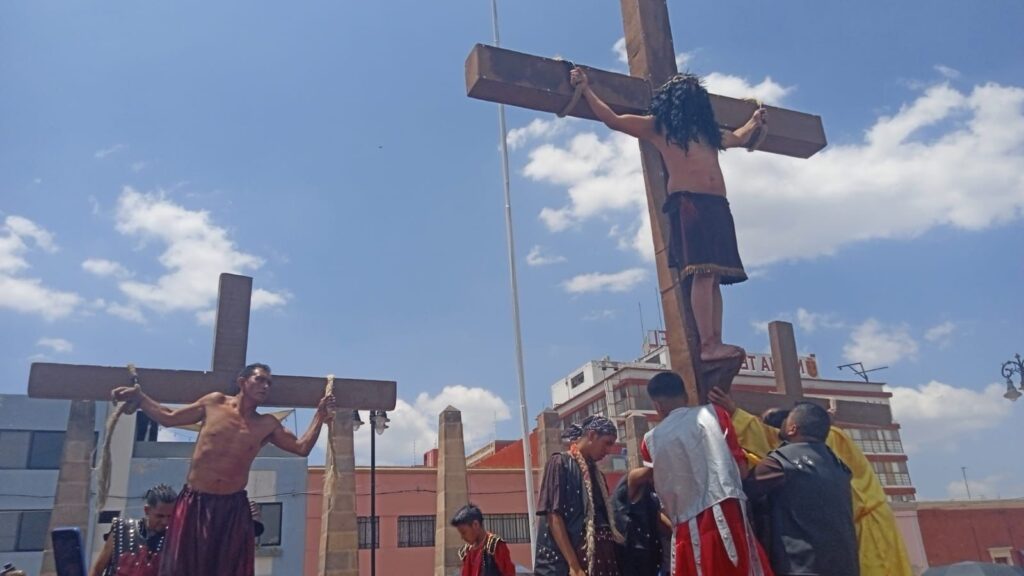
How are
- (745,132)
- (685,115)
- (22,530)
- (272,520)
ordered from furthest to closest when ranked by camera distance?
(272,520)
(22,530)
(745,132)
(685,115)

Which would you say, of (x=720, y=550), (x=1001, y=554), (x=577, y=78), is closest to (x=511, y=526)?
(x=1001, y=554)

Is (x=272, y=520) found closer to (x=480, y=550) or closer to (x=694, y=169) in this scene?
(x=480, y=550)

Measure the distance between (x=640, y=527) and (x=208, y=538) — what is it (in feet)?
7.86

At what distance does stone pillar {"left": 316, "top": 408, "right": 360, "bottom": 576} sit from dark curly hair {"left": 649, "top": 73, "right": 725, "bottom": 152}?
4933mm

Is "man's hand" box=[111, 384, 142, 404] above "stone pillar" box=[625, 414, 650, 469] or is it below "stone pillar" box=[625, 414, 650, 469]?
below

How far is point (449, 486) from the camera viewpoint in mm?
15438

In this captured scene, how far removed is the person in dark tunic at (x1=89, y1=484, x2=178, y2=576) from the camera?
5.01 metres

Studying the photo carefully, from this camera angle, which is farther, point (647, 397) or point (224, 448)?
point (647, 397)

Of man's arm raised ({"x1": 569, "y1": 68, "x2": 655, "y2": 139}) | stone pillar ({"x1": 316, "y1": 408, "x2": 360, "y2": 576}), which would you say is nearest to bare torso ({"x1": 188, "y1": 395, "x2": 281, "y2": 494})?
man's arm raised ({"x1": 569, "y1": 68, "x2": 655, "y2": 139})

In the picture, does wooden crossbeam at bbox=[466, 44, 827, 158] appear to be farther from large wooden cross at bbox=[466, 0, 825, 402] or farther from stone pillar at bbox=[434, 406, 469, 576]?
stone pillar at bbox=[434, 406, 469, 576]

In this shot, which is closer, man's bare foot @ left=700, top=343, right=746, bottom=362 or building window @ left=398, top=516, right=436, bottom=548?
man's bare foot @ left=700, top=343, right=746, bottom=362

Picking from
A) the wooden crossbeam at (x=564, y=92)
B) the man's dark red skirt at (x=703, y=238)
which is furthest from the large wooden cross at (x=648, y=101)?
the man's dark red skirt at (x=703, y=238)

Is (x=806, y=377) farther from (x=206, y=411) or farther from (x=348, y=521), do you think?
(x=206, y=411)

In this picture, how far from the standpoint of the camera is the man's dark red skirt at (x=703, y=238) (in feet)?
15.3
